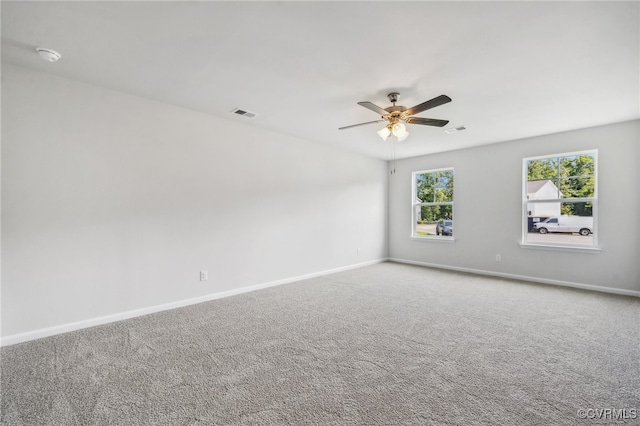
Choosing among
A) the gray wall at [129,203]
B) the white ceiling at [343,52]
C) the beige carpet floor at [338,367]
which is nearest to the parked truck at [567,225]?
the beige carpet floor at [338,367]

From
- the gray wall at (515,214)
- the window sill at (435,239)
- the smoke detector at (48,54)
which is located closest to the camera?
the smoke detector at (48,54)

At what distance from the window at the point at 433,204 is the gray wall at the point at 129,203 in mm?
2793

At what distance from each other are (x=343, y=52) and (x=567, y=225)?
15.2 ft

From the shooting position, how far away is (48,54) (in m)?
2.32

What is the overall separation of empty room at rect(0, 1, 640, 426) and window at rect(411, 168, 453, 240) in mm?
874

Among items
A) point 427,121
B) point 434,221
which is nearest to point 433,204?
point 434,221

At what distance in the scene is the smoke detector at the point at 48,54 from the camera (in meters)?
2.29

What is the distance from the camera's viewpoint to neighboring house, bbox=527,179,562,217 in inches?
184

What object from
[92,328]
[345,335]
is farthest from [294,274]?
[92,328]

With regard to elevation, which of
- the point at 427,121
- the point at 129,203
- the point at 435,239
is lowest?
the point at 435,239

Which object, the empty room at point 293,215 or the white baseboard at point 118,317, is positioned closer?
the empty room at point 293,215

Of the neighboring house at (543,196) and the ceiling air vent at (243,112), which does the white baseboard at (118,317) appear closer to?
the ceiling air vent at (243,112)

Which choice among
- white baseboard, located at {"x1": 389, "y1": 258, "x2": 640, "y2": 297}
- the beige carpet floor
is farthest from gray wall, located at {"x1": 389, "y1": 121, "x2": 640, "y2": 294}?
the beige carpet floor

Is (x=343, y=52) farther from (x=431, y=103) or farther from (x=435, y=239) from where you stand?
(x=435, y=239)
